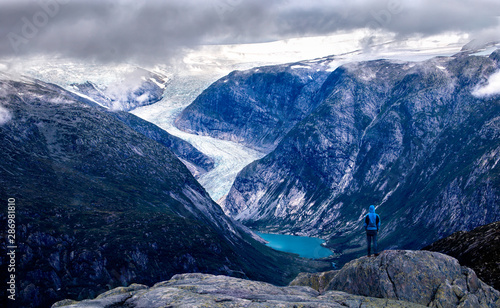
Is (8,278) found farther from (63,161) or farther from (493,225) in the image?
(493,225)

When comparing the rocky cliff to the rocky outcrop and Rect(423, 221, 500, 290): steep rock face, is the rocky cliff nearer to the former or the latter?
the rocky outcrop

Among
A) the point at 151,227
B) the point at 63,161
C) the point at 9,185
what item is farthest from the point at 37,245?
the point at 63,161

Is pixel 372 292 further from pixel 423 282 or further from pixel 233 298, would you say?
pixel 233 298

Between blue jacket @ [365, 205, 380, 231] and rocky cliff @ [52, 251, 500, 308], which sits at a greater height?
blue jacket @ [365, 205, 380, 231]

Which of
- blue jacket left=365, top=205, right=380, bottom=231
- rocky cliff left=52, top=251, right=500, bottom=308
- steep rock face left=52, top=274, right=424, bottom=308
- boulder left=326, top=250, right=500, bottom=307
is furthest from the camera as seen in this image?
blue jacket left=365, top=205, right=380, bottom=231

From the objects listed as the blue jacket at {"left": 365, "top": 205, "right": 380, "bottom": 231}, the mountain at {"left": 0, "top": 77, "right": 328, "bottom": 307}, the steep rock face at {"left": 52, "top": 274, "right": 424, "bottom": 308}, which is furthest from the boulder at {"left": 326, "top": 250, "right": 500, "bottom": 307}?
the mountain at {"left": 0, "top": 77, "right": 328, "bottom": 307}

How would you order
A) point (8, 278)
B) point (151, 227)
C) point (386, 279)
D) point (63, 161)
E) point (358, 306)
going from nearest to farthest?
point (358, 306), point (386, 279), point (8, 278), point (151, 227), point (63, 161)

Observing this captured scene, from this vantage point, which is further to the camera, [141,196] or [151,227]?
[141,196]

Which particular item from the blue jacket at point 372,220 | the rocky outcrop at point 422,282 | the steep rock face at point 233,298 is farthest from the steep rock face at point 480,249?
the steep rock face at point 233,298
